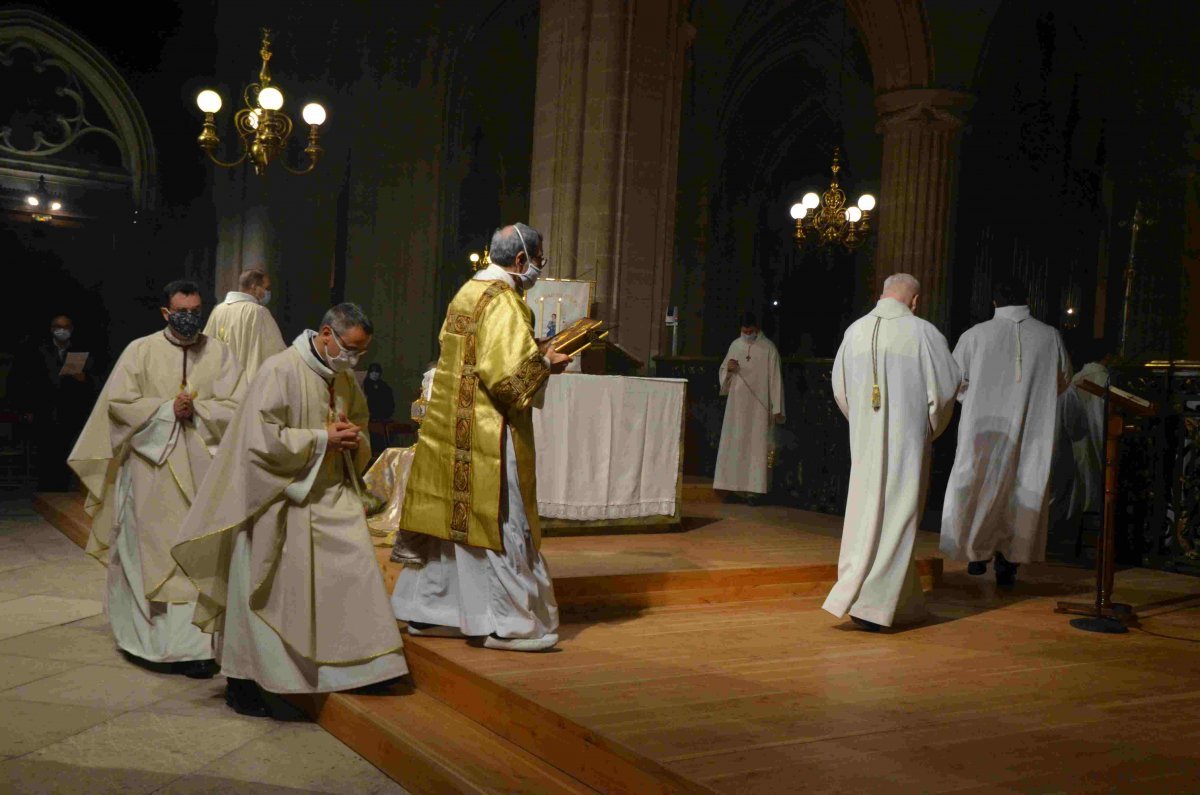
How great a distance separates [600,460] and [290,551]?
3.12 m

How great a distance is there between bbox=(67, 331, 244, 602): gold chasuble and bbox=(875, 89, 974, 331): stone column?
8537mm

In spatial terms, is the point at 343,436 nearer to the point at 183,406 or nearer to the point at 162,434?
the point at 183,406

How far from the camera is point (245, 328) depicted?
7.31m

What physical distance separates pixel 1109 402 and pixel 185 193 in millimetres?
12392

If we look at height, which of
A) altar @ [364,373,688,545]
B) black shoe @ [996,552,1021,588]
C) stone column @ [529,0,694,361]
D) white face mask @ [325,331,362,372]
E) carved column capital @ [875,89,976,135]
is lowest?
black shoe @ [996,552,1021,588]

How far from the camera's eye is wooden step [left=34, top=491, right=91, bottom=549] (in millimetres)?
8171

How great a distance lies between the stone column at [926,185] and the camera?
39.4 ft

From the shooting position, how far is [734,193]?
18.6m

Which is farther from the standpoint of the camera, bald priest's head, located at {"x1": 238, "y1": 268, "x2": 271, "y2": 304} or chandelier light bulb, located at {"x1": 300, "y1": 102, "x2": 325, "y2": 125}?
chandelier light bulb, located at {"x1": 300, "y1": 102, "x2": 325, "y2": 125}

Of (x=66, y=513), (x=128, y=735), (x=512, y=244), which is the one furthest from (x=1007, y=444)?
(x=66, y=513)

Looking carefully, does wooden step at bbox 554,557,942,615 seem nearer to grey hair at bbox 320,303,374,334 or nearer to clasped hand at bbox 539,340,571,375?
clasped hand at bbox 539,340,571,375

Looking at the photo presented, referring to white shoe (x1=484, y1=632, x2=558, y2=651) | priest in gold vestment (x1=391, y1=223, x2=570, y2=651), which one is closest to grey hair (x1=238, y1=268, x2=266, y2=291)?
priest in gold vestment (x1=391, y1=223, x2=570, y2=651)

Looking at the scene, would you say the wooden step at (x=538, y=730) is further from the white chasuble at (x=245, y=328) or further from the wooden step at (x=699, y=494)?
the wooden step at (x=699, y=494)

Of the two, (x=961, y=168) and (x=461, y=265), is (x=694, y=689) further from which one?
(x=461, y=265)
